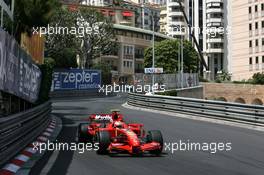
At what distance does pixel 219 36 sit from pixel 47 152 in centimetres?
12388

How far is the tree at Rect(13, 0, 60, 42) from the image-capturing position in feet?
82.7

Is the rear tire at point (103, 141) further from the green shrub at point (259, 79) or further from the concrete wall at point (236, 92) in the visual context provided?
the green shrub at point (259, 79)

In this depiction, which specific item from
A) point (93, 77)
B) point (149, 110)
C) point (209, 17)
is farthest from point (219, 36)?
point (149, 110)

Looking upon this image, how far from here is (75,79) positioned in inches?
2216

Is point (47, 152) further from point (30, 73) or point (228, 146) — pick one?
point (30, 73)

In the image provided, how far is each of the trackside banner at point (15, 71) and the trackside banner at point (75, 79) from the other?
34.2 metres

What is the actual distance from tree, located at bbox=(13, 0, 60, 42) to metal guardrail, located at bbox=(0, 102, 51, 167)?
401 inches

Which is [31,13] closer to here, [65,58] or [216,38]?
[65,58]

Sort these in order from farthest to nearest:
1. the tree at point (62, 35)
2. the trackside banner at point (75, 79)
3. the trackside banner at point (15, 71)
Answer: the tree at point (62, 35), the trackside banner at point (75, 79), the trackside banner at point (15, 71)

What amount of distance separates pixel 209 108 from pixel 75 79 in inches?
1325
